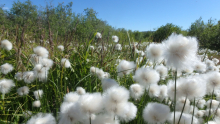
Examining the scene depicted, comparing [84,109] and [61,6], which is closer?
[84,109]

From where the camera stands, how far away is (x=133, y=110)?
32.3 inches

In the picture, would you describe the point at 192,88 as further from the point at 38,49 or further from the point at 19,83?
the point at 19,83

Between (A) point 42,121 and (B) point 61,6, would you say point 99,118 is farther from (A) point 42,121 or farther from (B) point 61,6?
(B) point 61,6

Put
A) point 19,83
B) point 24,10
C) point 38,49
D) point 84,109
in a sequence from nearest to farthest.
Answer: point 84,109 < point 38,49 < point 19,83 < point 24,10

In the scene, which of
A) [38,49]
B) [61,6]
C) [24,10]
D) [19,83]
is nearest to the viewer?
[38,49]

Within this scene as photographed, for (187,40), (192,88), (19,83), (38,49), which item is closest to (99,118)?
(192,88)

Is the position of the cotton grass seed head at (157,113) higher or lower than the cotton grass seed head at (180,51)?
lower

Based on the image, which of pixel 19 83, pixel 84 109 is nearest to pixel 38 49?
pixel 19 83

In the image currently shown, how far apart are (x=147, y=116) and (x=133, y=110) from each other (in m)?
0.09

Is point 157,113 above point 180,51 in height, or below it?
below

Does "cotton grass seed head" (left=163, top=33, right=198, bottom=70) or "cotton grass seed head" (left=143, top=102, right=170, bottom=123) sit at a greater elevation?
"cotton grass seed head" (left=163, top=33, right=198, bottom=70)

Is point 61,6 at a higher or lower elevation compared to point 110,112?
higher

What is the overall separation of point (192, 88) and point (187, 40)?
0.89 ft

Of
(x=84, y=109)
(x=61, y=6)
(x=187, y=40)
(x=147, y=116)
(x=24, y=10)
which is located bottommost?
(x=147, y=116)
